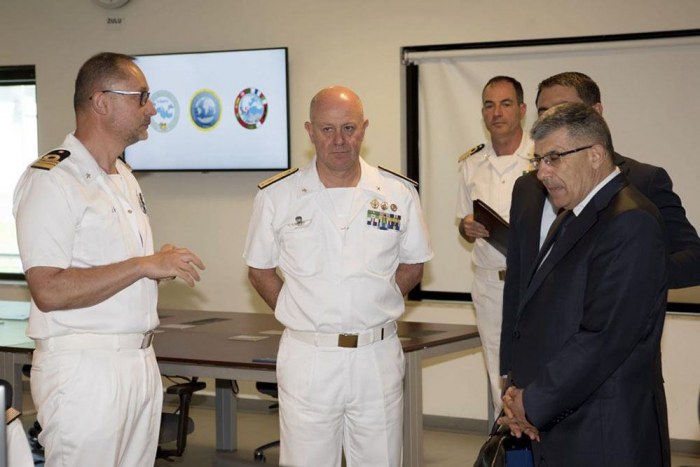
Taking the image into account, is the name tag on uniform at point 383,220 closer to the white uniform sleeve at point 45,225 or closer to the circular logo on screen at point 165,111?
the white uniform sleeve at point 45,225

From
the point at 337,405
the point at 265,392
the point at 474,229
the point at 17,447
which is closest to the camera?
the point at 17,447

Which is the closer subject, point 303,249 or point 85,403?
point 85,403

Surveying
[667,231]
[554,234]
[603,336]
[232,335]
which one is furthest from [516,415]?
[232,335]

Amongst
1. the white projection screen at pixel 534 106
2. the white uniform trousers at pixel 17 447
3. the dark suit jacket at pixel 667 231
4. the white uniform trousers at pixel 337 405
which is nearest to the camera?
the white uniform trousers at pixel 17 447

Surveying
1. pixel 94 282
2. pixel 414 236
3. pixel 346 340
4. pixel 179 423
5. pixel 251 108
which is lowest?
pixel 179 423

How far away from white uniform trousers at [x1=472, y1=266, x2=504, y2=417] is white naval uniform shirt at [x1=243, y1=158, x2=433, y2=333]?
1.44 m

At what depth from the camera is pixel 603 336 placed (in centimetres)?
253

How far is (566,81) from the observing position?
3.46 meters

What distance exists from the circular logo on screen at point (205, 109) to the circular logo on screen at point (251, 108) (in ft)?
0.54

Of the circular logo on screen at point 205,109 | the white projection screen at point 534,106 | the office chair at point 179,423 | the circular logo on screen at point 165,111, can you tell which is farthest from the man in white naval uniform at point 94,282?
the circular logo on screen at point 165,111

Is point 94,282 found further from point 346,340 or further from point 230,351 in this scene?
Result: point 230,351

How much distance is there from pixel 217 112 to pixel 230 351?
2.73m

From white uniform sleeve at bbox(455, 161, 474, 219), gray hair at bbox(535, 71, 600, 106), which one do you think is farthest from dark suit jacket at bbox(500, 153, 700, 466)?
white uniform sleeve at bbox(455, 161, 474, 219)

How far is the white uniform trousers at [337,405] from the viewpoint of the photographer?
3.41 meters
